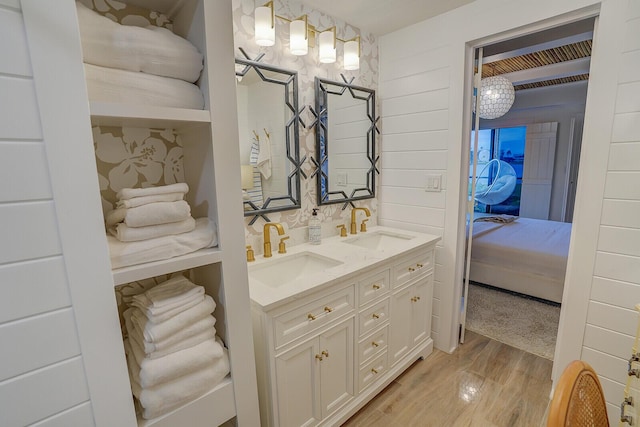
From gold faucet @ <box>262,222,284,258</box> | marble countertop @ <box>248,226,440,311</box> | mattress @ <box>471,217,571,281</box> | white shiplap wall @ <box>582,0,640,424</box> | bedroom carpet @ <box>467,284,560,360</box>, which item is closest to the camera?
marble countertop @ <box>248,226,440,311</box>

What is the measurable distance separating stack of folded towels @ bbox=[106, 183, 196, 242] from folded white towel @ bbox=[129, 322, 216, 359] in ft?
0.98

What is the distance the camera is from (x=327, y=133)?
2033mm

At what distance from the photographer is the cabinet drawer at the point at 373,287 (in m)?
1.60

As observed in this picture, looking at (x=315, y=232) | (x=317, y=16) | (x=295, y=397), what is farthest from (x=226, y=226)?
(x=317, y=16)

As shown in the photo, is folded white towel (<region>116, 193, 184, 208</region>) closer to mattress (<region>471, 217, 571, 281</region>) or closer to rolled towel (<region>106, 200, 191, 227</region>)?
rolled towel (<region>106, 200, 191, 227</region>)

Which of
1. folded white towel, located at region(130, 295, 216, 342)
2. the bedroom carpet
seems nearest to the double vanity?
folded white towel, located at region(130, 295, 216, 342)

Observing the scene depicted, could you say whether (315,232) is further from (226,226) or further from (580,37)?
(580,37)

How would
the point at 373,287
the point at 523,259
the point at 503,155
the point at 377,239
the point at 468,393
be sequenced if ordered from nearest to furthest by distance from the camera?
the point at 373,287
the point at 468,393
the point at 377,239
the point at 523,259
the point at 503,155

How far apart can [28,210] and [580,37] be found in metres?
3.26

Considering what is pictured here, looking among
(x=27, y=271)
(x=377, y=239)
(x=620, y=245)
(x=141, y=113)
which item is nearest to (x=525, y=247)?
(x=620, y=245)

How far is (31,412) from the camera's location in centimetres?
67

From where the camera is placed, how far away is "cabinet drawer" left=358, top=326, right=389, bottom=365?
5.46 feet

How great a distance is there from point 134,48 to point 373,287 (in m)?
1.43

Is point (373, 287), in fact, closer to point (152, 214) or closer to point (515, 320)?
point (152, 214)
